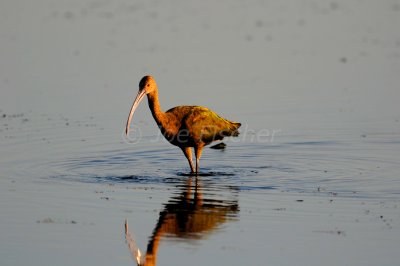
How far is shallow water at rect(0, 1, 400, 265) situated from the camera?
970 cm

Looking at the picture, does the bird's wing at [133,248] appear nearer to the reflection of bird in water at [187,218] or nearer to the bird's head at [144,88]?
the reflection of bird in water at [187,218]

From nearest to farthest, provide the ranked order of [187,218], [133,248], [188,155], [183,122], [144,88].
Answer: [133,248] < [187,218] < [183,122] < [144,88] < [188,155]

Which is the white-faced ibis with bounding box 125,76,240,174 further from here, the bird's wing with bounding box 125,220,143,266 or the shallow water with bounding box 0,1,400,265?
the bird's wing with bounding box 125,220,143,266

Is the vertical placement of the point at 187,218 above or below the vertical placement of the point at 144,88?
below

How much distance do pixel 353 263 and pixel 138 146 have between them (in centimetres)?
681

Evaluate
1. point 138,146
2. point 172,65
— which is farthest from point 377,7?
point 138,146

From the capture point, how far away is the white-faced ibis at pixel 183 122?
43.6 feet

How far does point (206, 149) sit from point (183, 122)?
220 centimetres

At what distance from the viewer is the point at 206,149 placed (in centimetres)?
1547

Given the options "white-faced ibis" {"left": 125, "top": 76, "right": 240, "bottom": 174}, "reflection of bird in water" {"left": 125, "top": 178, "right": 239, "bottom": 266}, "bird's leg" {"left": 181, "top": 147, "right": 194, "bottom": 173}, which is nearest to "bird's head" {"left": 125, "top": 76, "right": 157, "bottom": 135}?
"white-faced ibis" {"left": 125, "top": 76, "right": 240, "bottom": 174}

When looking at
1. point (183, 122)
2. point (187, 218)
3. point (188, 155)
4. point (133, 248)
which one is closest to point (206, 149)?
point (188, 155)

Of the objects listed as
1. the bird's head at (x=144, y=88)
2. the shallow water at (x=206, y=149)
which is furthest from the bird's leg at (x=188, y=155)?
the bird's head at (x=144, y=88)

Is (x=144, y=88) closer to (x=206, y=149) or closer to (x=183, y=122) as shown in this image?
(x=183, y=122)

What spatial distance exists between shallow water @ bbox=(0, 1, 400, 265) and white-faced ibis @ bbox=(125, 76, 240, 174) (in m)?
0.48
